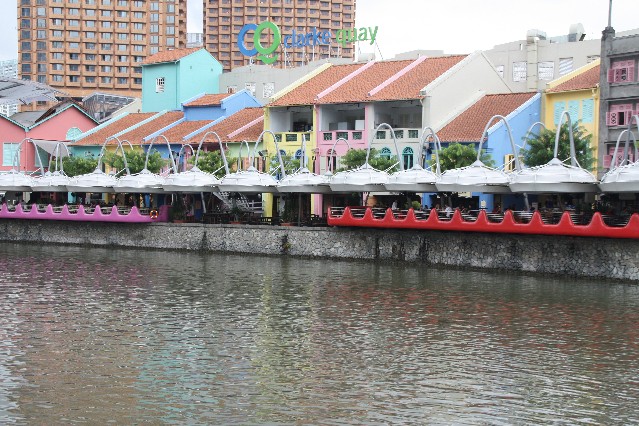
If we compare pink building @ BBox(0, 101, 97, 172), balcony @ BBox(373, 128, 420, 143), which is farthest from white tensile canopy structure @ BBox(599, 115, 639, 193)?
pink building @ BBox(0, 101, 97, 172)

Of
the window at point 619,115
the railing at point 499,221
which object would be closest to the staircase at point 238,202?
the railing at point 499,221

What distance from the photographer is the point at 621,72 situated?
200ft

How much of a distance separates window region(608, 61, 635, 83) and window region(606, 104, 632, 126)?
1.52 metres

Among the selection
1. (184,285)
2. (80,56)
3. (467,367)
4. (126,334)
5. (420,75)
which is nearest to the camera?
(467,367)

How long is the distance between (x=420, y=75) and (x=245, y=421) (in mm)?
52177

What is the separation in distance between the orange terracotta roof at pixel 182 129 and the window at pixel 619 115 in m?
33.9

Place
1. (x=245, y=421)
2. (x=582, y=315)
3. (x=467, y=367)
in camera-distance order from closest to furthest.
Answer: (x=245, y=421)
(x=467, y=367)
(x=582, y=315)

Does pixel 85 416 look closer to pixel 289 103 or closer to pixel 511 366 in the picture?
pixel 511 366

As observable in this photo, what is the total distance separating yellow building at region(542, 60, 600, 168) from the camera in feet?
206

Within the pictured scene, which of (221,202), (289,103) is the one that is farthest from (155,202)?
(289,103)

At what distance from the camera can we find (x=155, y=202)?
252 feet

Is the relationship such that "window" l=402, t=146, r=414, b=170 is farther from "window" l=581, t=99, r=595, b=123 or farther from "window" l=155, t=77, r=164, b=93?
"window" l=155, t=77, r=164, b=93

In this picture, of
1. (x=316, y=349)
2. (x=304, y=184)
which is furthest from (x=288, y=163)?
(x=316, y=349)

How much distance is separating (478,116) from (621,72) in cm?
1037
